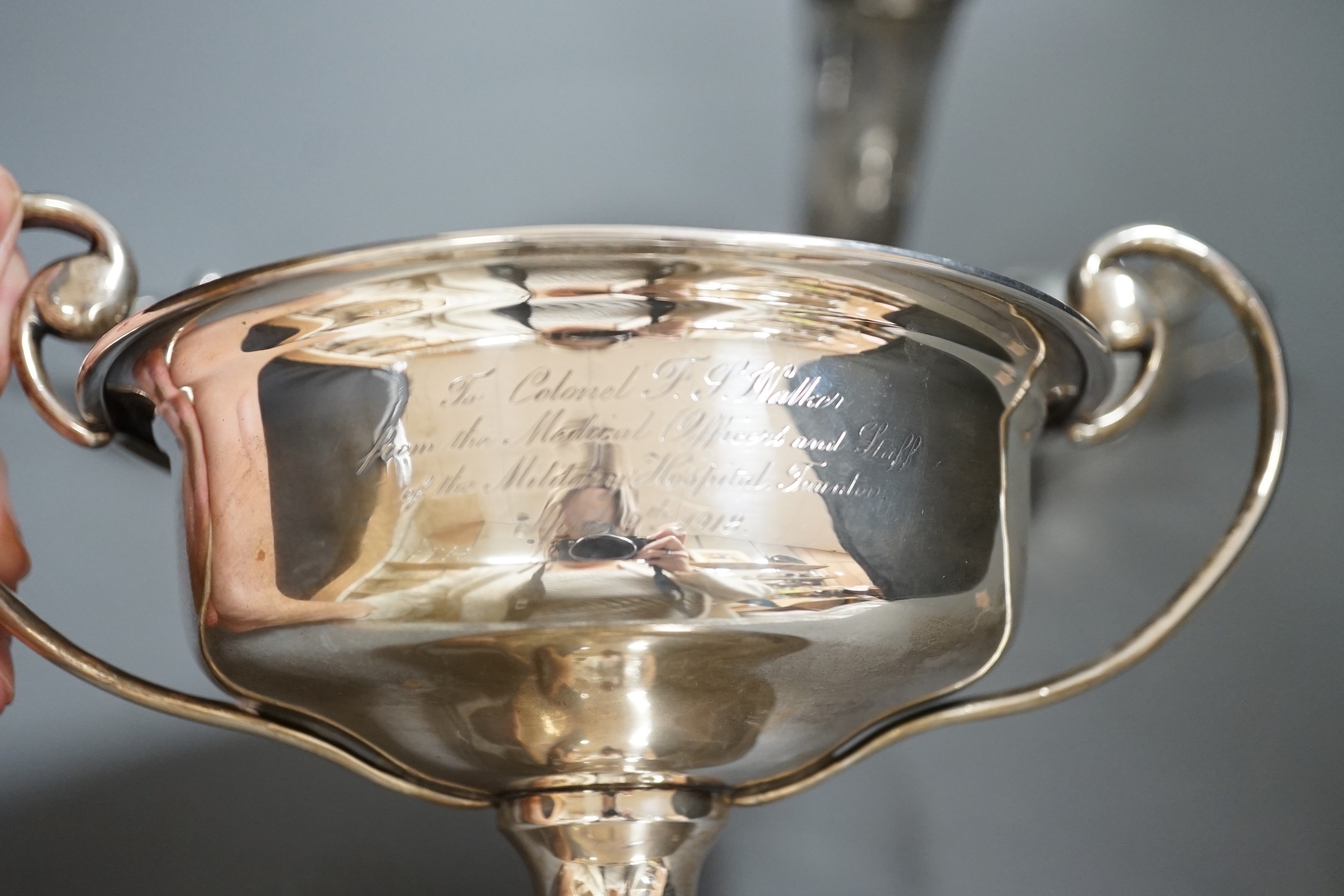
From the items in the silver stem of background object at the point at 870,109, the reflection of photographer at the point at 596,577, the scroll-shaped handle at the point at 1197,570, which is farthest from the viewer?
the silver stem of background object at the point at 870,109

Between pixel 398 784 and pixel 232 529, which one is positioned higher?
pixel 232 529

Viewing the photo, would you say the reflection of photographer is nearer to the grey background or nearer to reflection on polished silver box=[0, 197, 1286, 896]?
reflection on polished silver box=[0, 197, 1286, 896]

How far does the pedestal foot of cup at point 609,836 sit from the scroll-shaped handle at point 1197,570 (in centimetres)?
5

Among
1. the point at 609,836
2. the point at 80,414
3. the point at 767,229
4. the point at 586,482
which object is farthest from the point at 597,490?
the point at 767,229

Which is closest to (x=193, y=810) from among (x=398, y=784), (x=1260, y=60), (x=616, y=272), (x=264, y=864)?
(x=264, y=864)

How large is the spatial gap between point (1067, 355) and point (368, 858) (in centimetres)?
45

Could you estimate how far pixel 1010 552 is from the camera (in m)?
0.41

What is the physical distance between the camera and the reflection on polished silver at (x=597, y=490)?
332 mm

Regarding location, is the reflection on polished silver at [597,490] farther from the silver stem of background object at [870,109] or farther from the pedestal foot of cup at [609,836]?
the silver stem of background object at [870,109]

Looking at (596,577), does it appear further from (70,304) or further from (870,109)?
(870,109)

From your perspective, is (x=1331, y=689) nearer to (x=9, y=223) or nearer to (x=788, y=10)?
(x=788, y=10)

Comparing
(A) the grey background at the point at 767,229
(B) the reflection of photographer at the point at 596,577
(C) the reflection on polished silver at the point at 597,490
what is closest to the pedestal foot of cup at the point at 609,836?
(C) the reflection on polished silver at the point at 597,490

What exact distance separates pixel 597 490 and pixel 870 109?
15.6 inches

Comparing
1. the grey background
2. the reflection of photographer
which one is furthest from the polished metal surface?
the grey background
